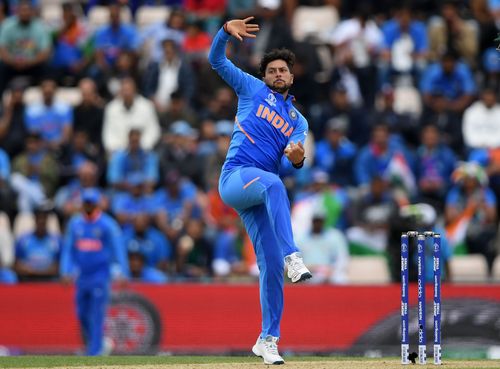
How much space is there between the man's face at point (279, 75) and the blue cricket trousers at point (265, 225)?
32.1 inches

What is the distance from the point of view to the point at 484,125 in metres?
21.0

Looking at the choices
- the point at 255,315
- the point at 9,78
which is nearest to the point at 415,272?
the point at 255,315

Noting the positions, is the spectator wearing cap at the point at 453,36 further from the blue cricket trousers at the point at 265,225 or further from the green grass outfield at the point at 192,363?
the blue cricket trousers at the point at 265,225

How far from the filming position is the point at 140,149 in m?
20.0

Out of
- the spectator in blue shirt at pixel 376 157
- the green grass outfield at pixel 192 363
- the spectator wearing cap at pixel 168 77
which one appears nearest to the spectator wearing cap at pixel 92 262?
the green grass outfield at pixel 192 363

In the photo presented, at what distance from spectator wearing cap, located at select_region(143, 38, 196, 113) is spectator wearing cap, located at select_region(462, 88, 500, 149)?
4612mm

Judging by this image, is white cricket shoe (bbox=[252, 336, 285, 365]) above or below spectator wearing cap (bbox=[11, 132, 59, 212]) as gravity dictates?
below

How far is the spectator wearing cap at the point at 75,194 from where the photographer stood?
19562 millimetres

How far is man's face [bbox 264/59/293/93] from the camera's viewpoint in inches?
456

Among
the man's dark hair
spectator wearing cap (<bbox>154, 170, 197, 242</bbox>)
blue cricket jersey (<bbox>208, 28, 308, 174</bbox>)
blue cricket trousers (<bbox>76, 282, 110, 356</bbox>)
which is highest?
the man's dark hair

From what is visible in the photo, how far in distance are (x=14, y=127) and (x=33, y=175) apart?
1.31m

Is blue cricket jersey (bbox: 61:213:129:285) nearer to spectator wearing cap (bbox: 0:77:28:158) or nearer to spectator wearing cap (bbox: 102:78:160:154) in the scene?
spectator wearing cap (bbox: 102:78:160:154)

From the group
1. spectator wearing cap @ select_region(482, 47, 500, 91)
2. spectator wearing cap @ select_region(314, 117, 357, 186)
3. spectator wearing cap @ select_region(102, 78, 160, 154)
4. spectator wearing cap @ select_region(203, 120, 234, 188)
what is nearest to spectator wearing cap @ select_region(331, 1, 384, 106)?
spectator wearing cap @ select_region(314, 117, 357, 186)

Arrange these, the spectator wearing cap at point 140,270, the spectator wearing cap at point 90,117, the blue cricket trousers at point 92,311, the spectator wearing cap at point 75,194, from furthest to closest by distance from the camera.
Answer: the spectator wearing cap at point 90,117, the spectator wearing cap at point 75,194, the spectator wearing cap at point 140,270, the blue cricket trousers at point 92,311
